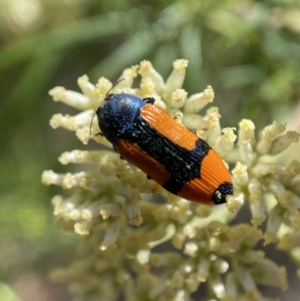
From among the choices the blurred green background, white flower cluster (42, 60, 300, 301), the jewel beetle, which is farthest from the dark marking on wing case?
the blurred green background

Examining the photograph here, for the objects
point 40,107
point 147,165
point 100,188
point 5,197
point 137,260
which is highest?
point 147,165

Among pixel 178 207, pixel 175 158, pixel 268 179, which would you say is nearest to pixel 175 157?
pixel 175 158

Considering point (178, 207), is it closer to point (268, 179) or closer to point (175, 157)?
point (175, 157)

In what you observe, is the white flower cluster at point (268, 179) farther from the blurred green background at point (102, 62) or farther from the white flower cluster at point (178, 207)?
the blurred green background at point (102, 62)

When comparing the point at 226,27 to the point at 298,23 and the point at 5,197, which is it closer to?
the point at 298,23

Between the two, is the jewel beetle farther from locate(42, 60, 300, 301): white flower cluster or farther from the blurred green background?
the blurred green background

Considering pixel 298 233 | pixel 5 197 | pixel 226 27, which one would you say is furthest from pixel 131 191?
pixel 5 197
